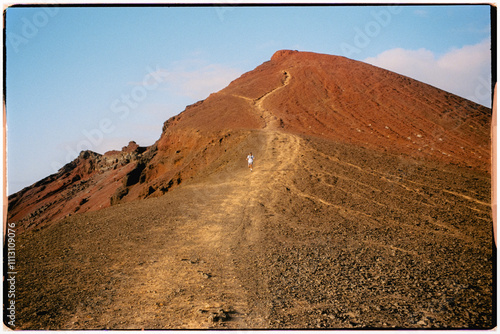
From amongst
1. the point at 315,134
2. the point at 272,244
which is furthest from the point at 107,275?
the point at 315,134

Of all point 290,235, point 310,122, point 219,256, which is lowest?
point 290,235

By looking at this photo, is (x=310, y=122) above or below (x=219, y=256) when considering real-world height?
above

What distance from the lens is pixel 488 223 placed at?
10.4m

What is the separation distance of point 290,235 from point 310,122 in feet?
45.3

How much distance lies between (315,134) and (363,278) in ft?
45.2

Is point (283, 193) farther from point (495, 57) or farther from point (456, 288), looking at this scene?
point (495, 57)

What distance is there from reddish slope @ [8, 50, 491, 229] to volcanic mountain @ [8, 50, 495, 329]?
0.19m

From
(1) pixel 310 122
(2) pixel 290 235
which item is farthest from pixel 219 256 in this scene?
(1) pixel 310 122

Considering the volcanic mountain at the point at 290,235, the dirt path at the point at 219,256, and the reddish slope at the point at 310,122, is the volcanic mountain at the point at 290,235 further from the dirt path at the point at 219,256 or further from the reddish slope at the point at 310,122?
the reddish slope at the point at 310,122

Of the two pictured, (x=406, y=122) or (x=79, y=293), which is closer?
(x=79, y=293)

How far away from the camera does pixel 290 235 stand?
29.0 ft

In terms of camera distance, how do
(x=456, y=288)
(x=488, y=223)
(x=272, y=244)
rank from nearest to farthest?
(x=456, y=288), (x=272, y=244), (x=488, y=223)

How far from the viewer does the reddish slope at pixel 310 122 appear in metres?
19.3

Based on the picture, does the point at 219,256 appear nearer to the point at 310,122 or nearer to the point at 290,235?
the point at 290,235
